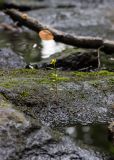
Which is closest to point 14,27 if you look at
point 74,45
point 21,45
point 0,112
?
point 21,45

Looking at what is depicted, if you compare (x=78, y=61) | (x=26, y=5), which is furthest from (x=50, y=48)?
(x=26, y=5)

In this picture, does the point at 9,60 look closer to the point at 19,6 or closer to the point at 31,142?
the point at 31,142

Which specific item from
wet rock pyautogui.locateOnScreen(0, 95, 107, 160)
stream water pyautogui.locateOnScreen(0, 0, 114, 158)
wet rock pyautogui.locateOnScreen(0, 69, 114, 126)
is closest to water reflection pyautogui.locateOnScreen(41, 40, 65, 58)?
stream water pyautogui.locateOnScreen(0, 0, 114, 158)

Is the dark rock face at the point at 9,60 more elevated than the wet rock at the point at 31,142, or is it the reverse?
the wet rock at the point at 31,142

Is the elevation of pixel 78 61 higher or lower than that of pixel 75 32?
higher

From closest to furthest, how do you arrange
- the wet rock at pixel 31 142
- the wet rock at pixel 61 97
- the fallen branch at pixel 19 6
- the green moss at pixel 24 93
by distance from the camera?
the wet rock at pixel 31 142 → the wet rock at pixel 61 97 → the green moss at pixel 24 93 → the fallen branch at pixel 19 6

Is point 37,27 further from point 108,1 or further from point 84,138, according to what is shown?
point 108,1

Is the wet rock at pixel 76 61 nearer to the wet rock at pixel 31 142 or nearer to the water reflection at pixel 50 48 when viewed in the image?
the water reflection at pixel 50 48

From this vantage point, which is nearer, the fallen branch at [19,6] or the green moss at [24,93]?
the green moss at [24,93]

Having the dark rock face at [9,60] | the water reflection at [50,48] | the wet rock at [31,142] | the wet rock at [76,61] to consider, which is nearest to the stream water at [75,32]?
the water reflection at [50,48]

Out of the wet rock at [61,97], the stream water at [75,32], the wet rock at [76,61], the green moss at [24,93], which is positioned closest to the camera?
the stream water at [75,32]

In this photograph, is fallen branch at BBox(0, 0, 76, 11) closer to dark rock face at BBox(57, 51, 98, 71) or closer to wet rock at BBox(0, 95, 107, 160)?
dark rock face at BBox(57, 51, 98, 71)
